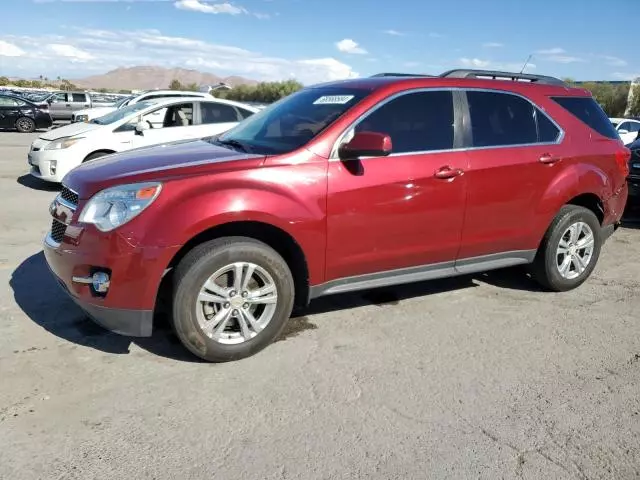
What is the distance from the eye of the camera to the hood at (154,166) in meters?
3.34

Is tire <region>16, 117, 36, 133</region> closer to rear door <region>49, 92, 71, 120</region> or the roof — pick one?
rear door <region>49, 92, 71, 120</region>

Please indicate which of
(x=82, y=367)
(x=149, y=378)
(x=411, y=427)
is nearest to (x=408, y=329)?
(x=411, y=427)

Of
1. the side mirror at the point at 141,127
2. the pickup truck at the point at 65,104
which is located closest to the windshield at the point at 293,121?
the side mirror at the point at 141,127

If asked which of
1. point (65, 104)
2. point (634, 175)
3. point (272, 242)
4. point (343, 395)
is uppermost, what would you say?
point (65, 104)

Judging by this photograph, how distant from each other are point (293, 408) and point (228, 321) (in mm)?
770

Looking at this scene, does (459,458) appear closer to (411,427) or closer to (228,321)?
(411,427)

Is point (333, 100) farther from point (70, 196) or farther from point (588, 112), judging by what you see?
point (588, 112)

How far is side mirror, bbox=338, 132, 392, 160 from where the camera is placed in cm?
352

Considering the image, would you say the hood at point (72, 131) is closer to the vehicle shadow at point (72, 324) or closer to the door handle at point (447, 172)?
the vehicle shadow at point (72, 324)

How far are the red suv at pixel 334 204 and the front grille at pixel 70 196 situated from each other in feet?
0.06

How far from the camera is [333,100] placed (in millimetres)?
4113

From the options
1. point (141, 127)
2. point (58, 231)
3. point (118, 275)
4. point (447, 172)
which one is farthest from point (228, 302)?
point (141, 127)

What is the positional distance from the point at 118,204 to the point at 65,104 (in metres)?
26.8

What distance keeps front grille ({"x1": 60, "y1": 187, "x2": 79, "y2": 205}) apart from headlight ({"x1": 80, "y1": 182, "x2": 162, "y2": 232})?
0.71 ft
